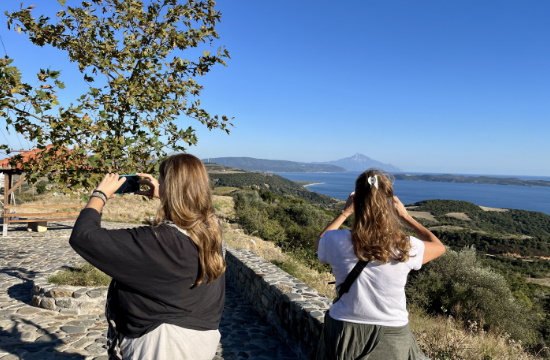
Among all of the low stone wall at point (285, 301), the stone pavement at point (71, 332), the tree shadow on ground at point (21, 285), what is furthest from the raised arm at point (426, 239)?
the tree shadow on ground at point (21, 285)

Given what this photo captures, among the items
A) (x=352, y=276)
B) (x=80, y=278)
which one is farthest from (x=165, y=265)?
(x=80, y=278)

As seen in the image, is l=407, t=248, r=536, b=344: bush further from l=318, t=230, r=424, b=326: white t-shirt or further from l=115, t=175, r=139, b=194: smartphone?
l=115, t=175, r=139, b=194: smartphone

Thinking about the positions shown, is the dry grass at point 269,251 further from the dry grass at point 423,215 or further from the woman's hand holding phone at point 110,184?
the dry grass at point 423,215

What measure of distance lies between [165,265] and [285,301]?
3.91 meters

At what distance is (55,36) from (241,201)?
2458cm

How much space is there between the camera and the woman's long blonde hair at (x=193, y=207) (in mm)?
1771

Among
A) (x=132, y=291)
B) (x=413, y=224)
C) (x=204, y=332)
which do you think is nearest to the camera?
(x=132, y=291)

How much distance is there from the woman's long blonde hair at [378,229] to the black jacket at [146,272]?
0.88 m

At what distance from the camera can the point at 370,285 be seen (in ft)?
7.18

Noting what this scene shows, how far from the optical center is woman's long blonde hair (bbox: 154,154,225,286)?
1.77 meters

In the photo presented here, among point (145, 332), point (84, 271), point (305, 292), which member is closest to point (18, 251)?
point (84, 271)

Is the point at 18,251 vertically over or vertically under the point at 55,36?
under

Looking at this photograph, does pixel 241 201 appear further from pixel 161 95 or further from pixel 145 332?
pixel 145 332

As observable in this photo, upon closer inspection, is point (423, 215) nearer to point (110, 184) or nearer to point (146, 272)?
point (110, 184)
